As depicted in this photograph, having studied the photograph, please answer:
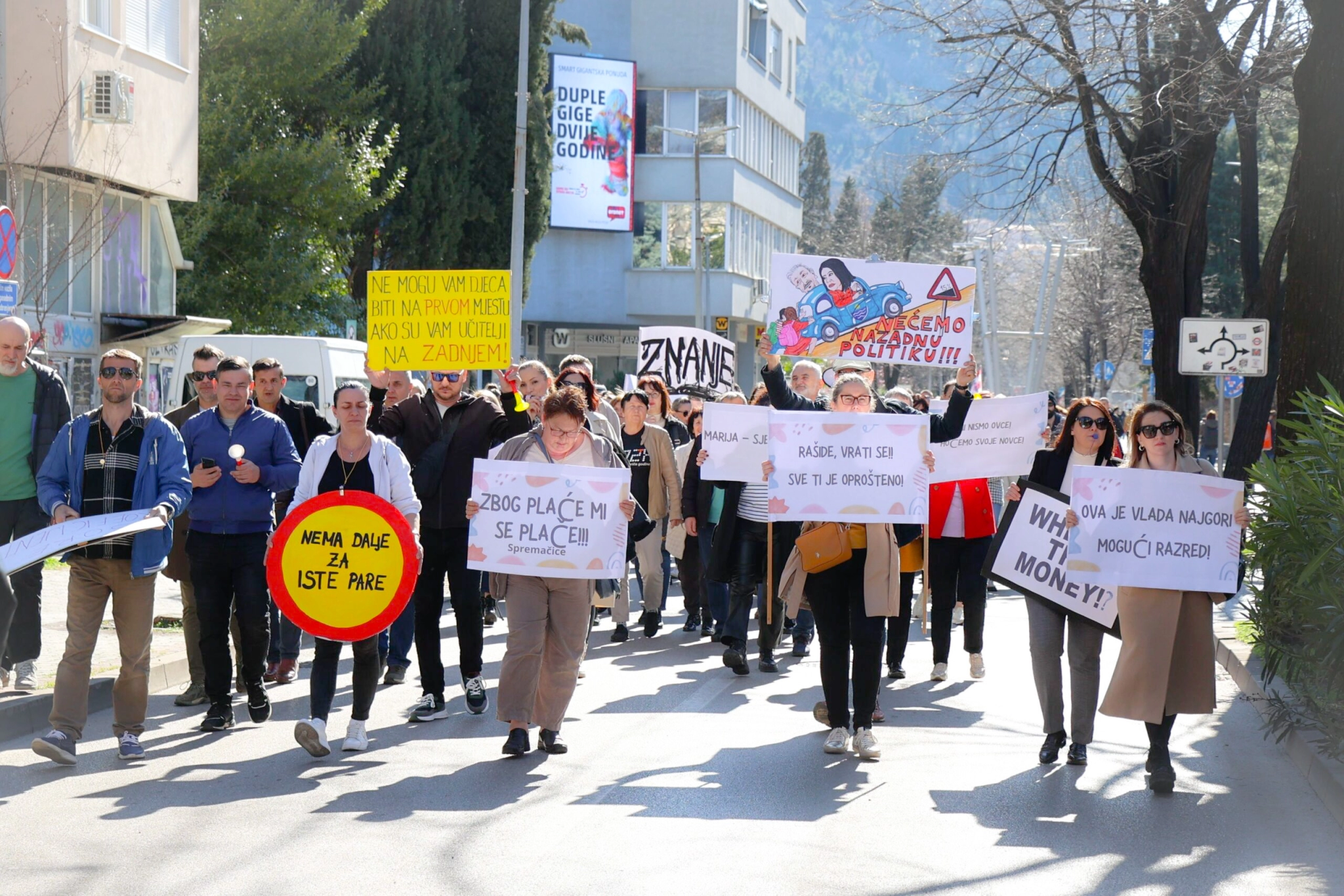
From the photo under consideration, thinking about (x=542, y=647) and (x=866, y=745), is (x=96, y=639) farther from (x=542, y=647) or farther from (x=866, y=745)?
(x=866, y=745)

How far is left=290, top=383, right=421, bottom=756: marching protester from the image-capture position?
8.34 meters

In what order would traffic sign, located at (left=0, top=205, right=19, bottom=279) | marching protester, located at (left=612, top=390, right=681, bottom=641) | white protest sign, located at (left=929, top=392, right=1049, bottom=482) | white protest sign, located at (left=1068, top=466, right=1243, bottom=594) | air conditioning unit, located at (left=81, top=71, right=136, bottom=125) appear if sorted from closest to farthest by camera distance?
white protest sign, located at (left=1068, top=466, right=1243, bottom=594)
white protest sign, located at (left=929, top=392, right=1049, bottom=482)
traffic sign, located at (left=0, top=205, right=19, bottom=279)
marching protester, located at (left=612, top=390, right=681, bottom=641)
air conditioning unit, located at (left=81, top=71, right=136, bottom=125)

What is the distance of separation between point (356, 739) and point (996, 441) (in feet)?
16.8

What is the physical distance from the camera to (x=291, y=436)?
34.7 feet

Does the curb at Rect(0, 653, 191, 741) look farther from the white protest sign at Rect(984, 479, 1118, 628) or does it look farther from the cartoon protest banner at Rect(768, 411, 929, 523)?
the white protest sign at Rect(984, 479, 1118, 628)

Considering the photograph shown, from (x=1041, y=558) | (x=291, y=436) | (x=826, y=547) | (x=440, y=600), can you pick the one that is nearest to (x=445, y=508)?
(x=440, y=600)

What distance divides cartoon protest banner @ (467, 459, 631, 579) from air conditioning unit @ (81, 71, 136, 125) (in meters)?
14.5

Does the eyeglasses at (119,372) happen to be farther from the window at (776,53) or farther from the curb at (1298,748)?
the window at (776,53)

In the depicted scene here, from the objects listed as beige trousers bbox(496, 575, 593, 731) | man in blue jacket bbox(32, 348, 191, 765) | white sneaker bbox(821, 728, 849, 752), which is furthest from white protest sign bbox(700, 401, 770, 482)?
man in blue jacket bbox(32, 348, 191, 765)

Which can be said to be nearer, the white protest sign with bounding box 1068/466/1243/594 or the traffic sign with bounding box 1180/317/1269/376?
the white protest sign with bounding box 1068/466/1243/594

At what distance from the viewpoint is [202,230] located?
27.7 m

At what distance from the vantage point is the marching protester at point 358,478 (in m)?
8.34

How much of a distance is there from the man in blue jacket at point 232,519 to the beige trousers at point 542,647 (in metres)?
1.43

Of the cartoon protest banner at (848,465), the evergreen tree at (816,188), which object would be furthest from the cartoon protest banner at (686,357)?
the evergreen tree at (816,188)
